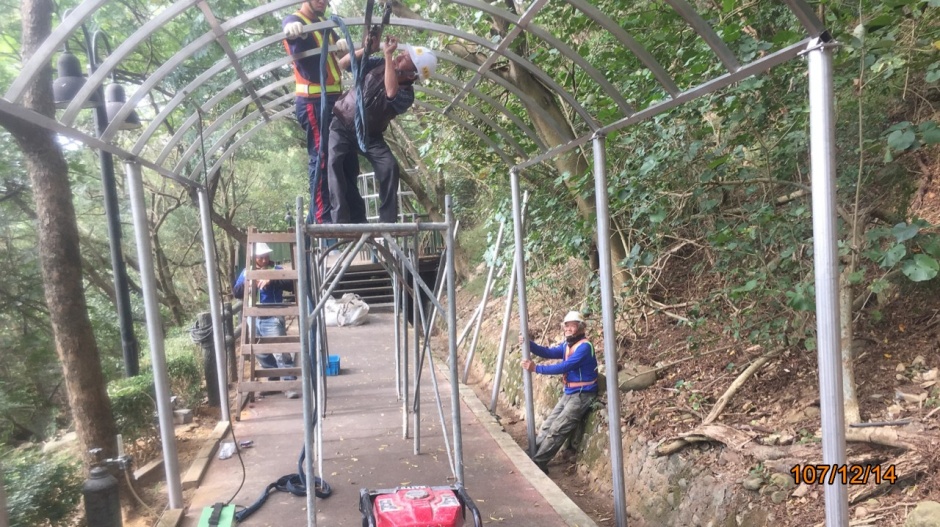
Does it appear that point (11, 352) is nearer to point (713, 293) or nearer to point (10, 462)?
point (10, 462)

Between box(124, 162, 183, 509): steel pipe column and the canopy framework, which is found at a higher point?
the canopy framework

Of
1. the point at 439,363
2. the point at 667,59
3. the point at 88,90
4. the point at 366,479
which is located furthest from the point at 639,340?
the point at 88,90

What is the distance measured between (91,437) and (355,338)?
5.99 m

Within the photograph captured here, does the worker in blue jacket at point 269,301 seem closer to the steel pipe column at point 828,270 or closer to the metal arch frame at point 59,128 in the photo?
the metal arch frame at point 59,128

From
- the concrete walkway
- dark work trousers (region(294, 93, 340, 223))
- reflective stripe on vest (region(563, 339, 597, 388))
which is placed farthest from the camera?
reflective stripe on vest (region(563, 339, 597, 388))

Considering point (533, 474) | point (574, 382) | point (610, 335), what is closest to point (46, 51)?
point (610, 335)

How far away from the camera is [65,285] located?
4.67 meters

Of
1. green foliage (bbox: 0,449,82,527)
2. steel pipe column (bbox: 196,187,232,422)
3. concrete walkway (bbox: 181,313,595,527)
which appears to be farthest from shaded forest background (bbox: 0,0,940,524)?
concrete walkway (bbox: 181,313,595,527)

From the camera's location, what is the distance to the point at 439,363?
893cm

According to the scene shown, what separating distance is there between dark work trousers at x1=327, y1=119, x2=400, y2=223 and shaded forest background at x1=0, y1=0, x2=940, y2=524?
1.55m

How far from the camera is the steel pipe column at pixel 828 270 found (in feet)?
7.17

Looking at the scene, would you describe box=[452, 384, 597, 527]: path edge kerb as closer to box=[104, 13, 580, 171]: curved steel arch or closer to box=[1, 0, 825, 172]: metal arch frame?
box=[1, 0, 825, 172]: metal arch frame

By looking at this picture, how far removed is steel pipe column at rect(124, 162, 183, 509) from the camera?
373 centimetres
